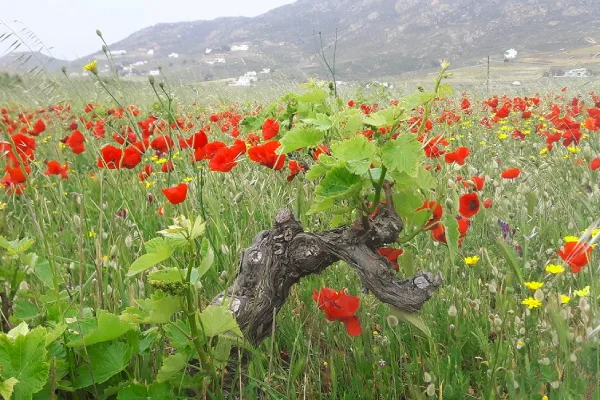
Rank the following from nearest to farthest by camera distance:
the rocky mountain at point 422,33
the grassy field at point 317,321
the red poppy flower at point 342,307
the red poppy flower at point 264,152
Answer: the grassy field at point 317,321
the red poppy flower at point 342,307
the red poppy flower at point 264,152
the rocky mountain at point 422,33

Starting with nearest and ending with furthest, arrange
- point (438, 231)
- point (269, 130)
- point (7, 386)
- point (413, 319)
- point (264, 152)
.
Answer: point (7, 386) → point (413, 319) → point (438, 231) → point (264, 152) → point (269, 130)

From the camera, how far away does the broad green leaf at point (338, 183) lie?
1180 millimetres

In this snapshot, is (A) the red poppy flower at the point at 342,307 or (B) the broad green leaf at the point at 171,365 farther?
(A) the red poppy flower at the point at 342,307

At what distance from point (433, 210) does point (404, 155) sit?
0.24 meters

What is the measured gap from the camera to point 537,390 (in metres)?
1.39

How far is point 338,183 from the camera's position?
3.91ft

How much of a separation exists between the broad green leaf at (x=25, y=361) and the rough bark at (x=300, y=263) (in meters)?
0.45

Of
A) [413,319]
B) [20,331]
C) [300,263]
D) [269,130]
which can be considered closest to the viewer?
[20,331]

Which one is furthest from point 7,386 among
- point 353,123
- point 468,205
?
point 468,205

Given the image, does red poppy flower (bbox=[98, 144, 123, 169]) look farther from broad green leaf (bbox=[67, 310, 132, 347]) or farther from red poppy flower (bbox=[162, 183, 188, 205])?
broad green leaf (bbox=[67, 310, 132, 347])

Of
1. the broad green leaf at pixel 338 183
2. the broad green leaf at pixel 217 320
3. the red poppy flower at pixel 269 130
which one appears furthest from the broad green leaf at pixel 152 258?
the red poppy flower at pixel 269 130

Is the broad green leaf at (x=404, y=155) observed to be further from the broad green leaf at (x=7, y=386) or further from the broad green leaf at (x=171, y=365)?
the broad green leaf at (x=7, y=386)

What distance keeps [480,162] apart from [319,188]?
321 centimetres

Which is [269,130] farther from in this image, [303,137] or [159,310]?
[159,310]
